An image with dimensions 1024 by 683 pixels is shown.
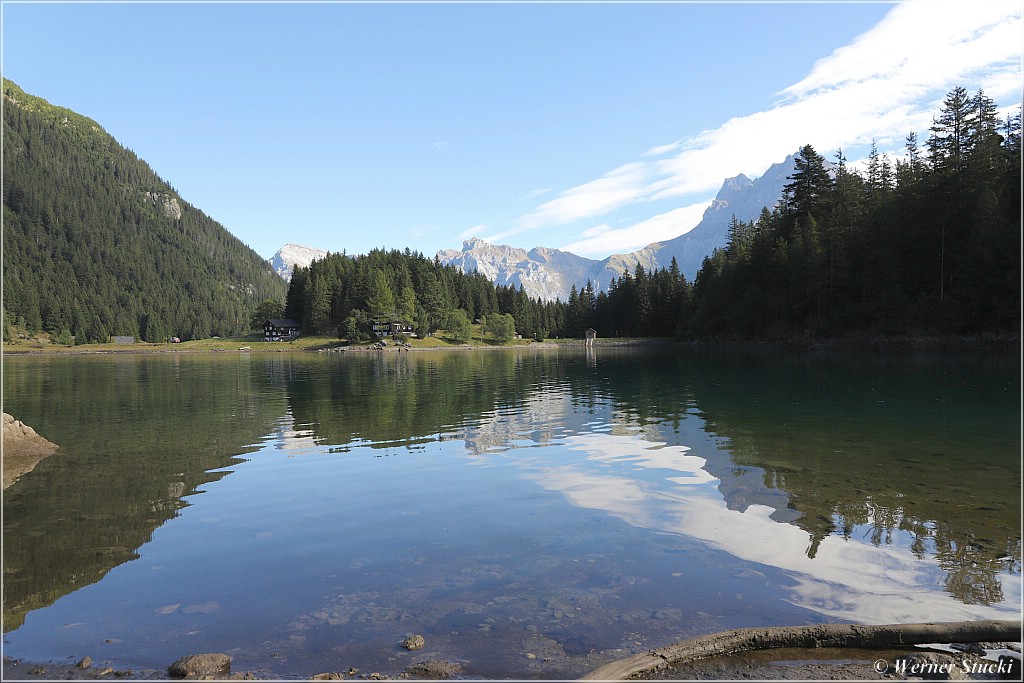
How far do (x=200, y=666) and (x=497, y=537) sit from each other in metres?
6.14

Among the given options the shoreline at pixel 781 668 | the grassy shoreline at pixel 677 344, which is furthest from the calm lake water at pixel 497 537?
the grassy shoreline at pixel 677 344

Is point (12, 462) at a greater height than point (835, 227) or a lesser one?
lesser

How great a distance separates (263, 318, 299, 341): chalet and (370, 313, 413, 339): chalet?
3603cm

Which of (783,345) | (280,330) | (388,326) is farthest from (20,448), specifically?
(280,330)

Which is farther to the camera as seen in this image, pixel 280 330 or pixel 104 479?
pixel 280 330

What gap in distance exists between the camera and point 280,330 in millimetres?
197500

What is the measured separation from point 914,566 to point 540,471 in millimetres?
10179

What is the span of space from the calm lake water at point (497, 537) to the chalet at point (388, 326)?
15201cm

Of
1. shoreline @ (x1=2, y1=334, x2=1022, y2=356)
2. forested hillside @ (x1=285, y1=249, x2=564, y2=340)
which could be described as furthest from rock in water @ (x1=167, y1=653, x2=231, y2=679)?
forested hillside @ (x1=285, y1=249, x2=564, y2=340)

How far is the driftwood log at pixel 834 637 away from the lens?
7078 millimetres

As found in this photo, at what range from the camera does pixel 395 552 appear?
11.4 m

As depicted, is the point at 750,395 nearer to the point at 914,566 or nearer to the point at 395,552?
the point at 914,566

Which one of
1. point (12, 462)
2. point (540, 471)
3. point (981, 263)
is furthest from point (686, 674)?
point (981, 263)

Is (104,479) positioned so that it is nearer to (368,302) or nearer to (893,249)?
(893,249)
